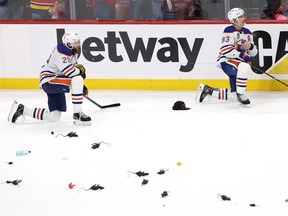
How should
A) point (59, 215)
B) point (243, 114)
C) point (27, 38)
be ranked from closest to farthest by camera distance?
point (59, 215) < point (243, 114) < point (27, 38)

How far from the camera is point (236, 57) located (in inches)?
291

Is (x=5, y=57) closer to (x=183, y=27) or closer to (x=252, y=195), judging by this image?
(x=183, y=27)

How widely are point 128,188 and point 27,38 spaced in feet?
13.3

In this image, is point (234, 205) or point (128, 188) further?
point (128, 188)

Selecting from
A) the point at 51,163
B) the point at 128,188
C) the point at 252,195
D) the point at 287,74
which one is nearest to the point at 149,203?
the point at 128,188

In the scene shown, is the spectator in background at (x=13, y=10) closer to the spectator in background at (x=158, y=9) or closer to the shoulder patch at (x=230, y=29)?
the spectator in background at (x=158, y=9)

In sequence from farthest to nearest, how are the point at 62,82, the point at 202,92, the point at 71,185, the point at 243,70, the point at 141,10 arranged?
the point at 141,10
the point at 202,92
the point at 243,70
the point at 62,82
the point at 71,185

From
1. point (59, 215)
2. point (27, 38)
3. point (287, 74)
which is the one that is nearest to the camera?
point (59, 215)

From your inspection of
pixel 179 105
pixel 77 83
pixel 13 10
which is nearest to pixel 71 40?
pixel 77 83

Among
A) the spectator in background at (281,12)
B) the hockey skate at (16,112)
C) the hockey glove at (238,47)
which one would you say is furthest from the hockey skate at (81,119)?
the spectator in background at (281,12)

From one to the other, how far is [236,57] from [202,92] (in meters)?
0.49

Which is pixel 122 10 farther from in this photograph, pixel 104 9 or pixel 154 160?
pixel 154 160

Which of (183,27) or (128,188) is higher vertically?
(183,27)

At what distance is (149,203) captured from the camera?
14.8 feet
